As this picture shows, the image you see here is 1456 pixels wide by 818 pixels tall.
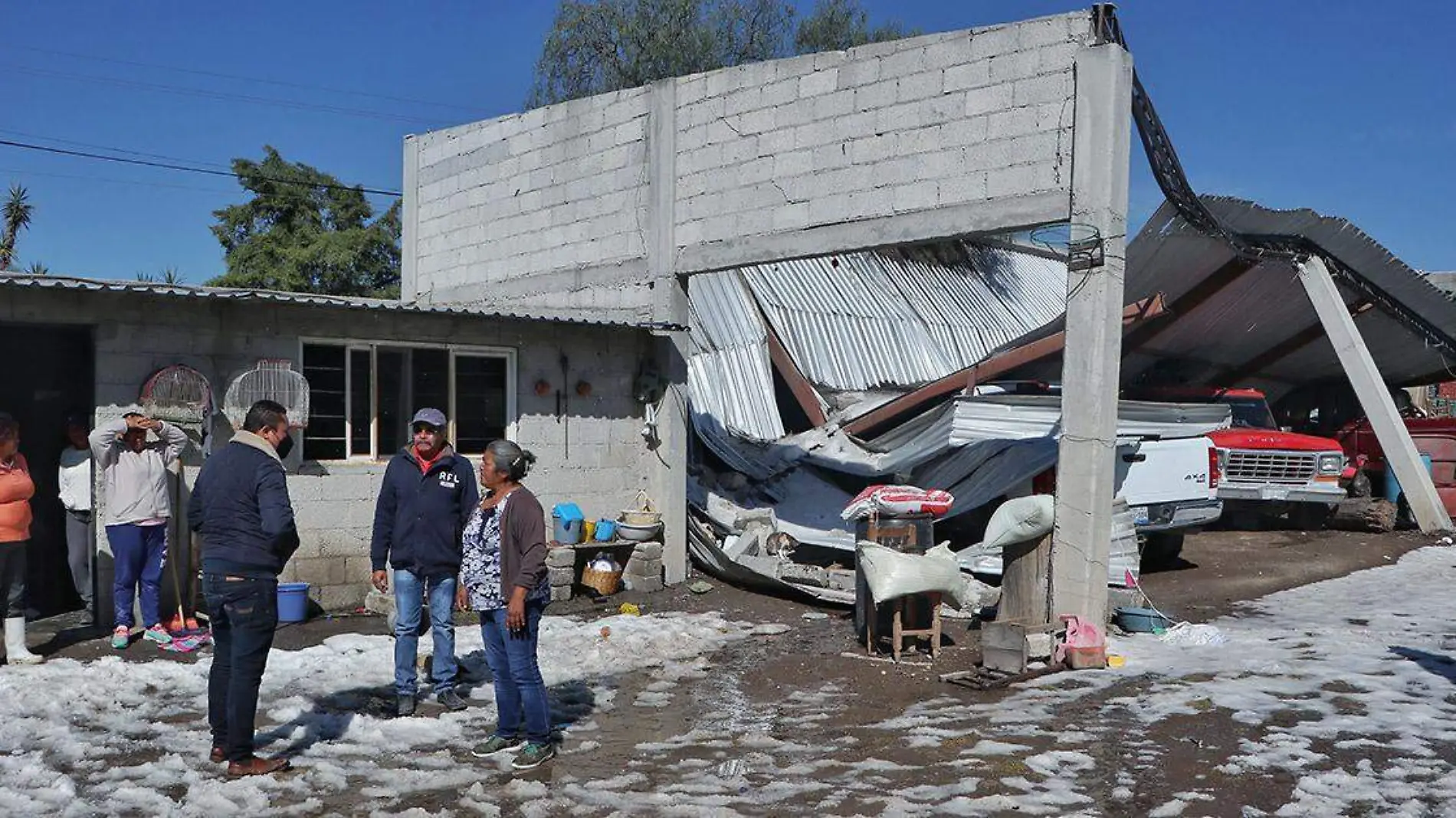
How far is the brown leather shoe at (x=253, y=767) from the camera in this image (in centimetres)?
546

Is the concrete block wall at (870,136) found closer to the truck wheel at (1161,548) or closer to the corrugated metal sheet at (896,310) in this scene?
the corrugated metal sheet at (896,310)

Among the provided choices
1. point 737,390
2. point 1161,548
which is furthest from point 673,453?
point 1161,548

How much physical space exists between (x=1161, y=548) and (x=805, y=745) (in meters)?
8.68

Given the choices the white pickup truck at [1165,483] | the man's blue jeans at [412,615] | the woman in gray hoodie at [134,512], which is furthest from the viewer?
the white pickup truck at [1165,483]

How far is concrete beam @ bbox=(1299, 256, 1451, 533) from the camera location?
16547 mm

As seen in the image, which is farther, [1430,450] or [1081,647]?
[1430,450]

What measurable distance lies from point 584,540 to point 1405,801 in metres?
7.77

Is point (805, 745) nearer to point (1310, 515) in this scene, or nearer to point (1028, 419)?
point (1028, 419)

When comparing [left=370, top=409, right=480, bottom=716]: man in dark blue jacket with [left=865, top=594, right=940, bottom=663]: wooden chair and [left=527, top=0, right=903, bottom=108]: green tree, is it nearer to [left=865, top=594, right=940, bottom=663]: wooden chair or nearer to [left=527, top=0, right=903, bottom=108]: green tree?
[left=865, top=594, right=940, bottom=663]: wooden chair

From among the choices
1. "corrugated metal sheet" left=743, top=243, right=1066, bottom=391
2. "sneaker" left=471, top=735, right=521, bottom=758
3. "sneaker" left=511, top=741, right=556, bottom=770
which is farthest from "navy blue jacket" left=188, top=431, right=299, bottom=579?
"corrugated metal sheet" left=743, top=243, right=1066, bottom=391

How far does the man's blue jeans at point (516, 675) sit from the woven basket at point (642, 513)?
18.5 ft

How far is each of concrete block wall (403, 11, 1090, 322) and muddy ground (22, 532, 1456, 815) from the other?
3.87m

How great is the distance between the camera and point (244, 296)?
8703 mm

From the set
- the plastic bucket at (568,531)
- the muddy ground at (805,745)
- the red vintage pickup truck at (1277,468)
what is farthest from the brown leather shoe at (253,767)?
the red vintage pickup truck at (1277,468)
